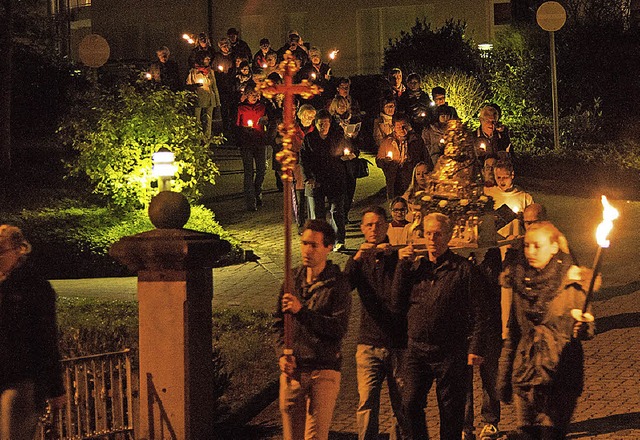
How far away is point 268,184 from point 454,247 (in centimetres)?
1338

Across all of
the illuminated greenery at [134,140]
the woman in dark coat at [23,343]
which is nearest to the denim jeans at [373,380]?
the woman in dark coat at [23,343]

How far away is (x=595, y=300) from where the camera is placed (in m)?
13.8

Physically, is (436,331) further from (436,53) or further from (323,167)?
(436,53)

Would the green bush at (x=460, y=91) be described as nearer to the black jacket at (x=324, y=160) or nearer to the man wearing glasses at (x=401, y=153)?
the man wearing glasses at (x=401, y=153)

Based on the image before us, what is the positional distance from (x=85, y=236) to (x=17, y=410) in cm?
1000

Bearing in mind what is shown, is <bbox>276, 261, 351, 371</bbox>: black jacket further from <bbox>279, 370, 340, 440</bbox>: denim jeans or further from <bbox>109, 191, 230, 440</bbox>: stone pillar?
<bbox>109, 191, 230, 440</bbox>: stone pillar

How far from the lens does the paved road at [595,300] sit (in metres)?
9.41

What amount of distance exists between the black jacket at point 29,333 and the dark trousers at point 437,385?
2.17m

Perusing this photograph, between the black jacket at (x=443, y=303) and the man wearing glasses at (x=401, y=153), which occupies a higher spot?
the man wearing glasses at (x=401, y=153)

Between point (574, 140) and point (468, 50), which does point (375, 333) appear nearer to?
point (574, 140)

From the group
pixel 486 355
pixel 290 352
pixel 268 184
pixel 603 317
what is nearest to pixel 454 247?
pixel 486 355

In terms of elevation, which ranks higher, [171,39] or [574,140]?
[171,39]

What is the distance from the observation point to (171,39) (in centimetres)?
3862

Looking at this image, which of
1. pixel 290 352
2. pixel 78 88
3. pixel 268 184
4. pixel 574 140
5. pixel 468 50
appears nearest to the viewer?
pixel 290 352
